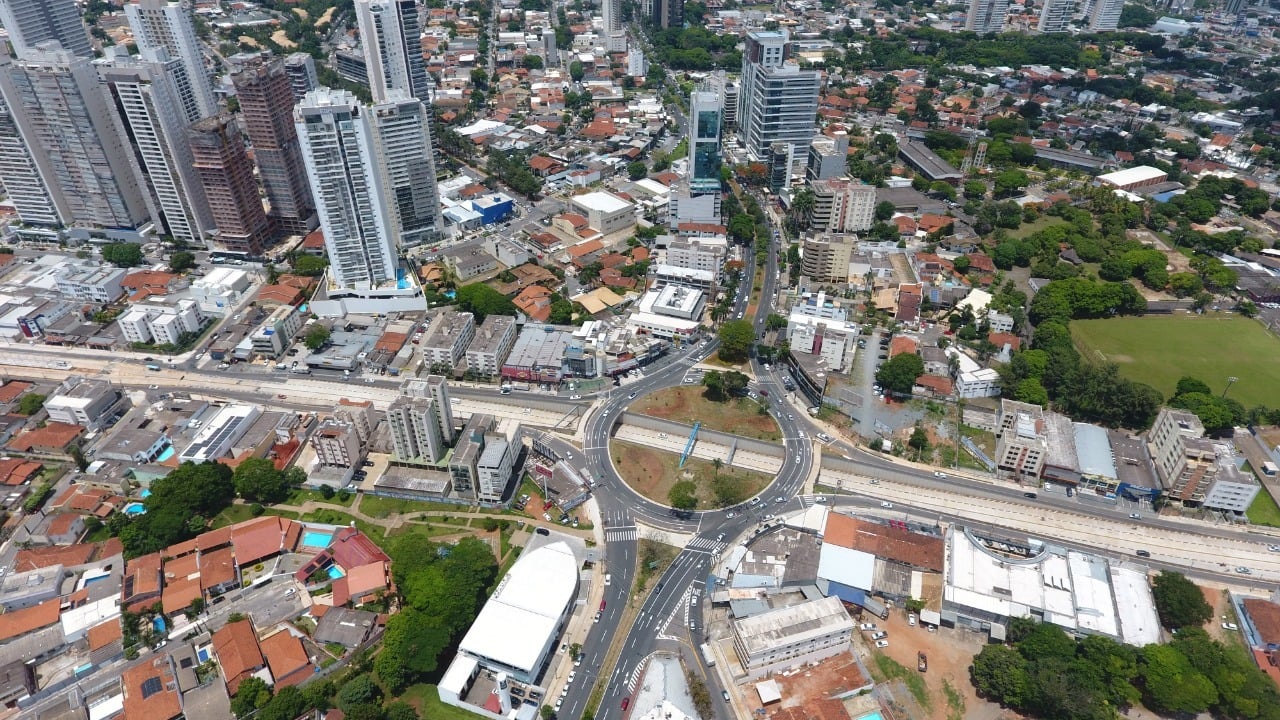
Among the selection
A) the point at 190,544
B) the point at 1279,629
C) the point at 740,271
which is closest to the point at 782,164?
the point at 740,271

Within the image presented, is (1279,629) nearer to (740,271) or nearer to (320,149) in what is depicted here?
(740,271)

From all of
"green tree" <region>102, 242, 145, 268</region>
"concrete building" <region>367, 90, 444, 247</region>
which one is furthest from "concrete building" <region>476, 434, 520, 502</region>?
"green tree" <region>102, 242, 145, 268</region>

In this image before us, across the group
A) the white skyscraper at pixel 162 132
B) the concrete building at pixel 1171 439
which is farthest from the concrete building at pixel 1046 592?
the white skyscraper at pixel 162 132

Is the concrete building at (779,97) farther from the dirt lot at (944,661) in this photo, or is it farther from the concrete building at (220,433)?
the concrete building at (220,433)

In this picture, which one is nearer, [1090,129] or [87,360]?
[87,360]

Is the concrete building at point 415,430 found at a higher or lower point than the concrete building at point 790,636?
higher
